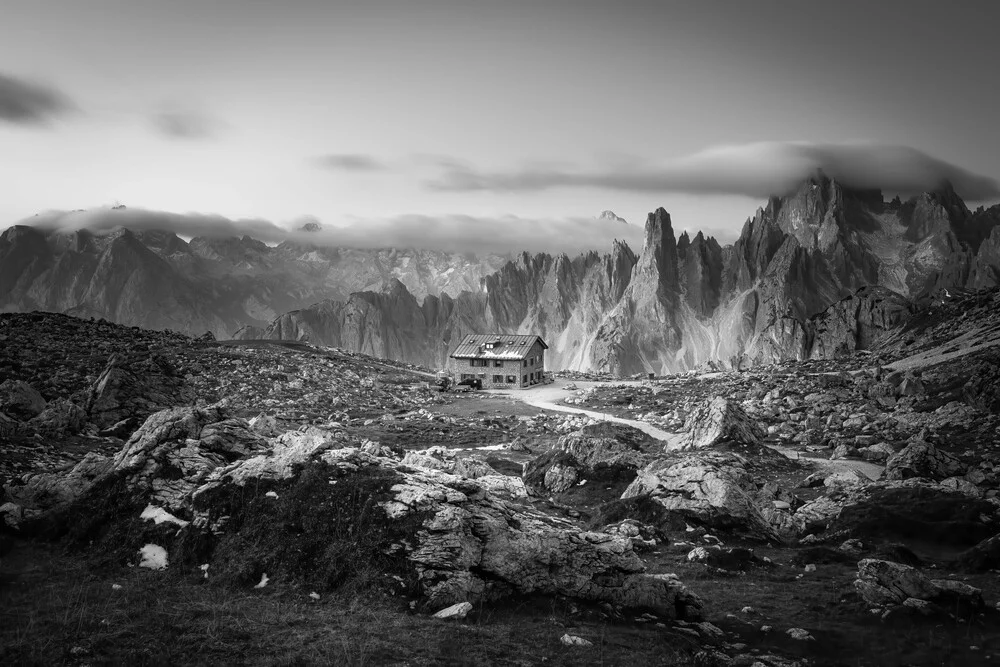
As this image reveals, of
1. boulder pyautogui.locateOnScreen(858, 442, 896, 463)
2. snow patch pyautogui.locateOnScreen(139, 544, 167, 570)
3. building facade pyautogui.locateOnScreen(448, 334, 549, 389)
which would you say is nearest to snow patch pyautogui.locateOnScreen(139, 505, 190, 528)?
A: snow patch pyautogui.locateOnScreen(139, 544, 167, 570)

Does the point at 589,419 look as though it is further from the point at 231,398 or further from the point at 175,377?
the point at 175,377

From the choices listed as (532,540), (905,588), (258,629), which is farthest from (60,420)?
A: (905,588)

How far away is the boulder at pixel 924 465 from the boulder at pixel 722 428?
29.7 feet

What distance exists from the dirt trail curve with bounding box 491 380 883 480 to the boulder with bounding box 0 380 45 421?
41.1 meters

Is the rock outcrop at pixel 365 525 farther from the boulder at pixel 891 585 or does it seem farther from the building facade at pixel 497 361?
the building facade at pixel 497 361

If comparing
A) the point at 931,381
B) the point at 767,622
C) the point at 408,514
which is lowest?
the point at 767,622

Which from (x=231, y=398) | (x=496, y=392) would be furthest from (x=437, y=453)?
(x=496, y=392)

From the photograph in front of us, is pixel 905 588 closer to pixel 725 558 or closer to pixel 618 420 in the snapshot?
pixel 725 558

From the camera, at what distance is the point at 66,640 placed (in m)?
10.6

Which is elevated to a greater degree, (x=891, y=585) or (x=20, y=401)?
(x=20, y=401)

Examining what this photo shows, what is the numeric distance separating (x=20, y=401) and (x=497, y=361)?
190 feet

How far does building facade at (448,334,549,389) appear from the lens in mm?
85438

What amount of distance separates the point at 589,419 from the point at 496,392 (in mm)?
27095

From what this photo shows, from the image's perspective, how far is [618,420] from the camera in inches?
2199
